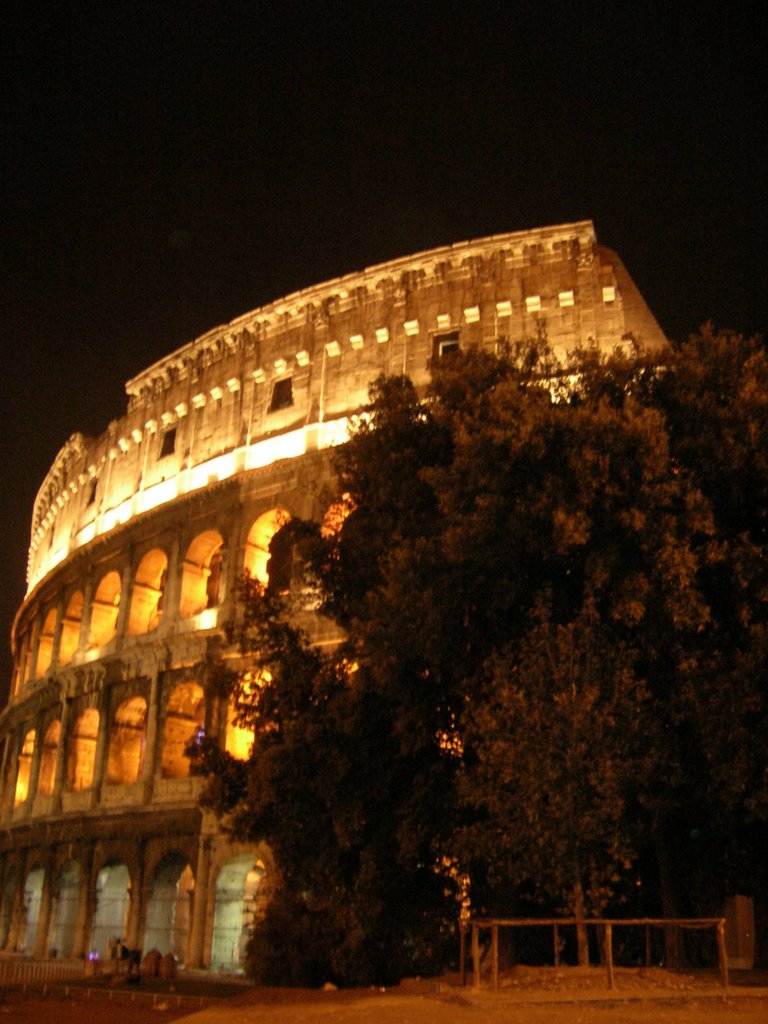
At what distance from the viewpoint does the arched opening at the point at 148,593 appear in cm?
2617

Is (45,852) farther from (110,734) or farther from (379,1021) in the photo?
(379,1021)

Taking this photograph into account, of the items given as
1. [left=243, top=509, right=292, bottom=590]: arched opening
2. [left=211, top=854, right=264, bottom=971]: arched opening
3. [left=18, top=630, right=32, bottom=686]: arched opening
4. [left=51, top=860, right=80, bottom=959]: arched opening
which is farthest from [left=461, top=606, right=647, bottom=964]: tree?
[left=18, top=630, right=32, bottom=686]: arched opening

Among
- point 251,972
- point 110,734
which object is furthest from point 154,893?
point 251,972

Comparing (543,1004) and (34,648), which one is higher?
(34,648)

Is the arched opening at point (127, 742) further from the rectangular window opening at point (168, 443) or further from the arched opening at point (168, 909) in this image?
the rectangular window opening at point (168, 443)

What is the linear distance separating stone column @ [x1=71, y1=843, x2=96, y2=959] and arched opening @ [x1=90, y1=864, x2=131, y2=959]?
19cm

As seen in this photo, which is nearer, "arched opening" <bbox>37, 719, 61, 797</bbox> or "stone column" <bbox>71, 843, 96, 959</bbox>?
"stone column" <bbox>71, 843, 96, 959</bbox>

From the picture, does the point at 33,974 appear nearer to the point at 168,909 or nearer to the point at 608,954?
the point at 168,909

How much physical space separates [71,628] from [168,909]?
9.77 m

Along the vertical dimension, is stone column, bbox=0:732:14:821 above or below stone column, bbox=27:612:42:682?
below

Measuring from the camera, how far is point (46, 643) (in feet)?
102

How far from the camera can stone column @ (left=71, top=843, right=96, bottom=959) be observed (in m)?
23.3

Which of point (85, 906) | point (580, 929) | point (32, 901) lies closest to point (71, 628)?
point (32, 901)

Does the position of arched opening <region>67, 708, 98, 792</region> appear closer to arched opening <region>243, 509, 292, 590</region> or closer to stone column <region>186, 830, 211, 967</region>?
stone column <region>186, 830, 211, 967</region>
